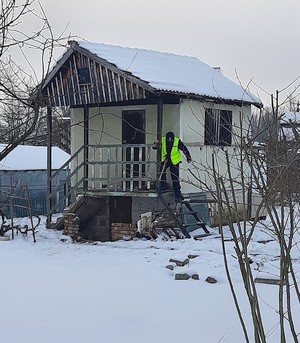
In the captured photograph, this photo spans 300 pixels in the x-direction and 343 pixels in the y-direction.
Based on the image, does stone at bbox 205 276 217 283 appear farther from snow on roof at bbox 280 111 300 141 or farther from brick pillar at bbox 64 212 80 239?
brick pillar at bbox 64 212 80 239

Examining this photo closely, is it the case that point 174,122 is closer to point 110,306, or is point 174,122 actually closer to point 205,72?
point 205,72

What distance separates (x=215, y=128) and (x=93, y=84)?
4.38 meters

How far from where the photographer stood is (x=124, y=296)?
880 centimetres

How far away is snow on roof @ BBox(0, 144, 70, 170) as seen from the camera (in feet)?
76.7

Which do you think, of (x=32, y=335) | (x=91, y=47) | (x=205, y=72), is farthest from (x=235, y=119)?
(x=32, y=335)

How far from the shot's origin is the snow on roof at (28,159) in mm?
23391

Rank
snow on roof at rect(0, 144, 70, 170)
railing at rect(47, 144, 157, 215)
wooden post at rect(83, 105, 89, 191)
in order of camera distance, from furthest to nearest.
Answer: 1. snow on roof at rect(0, 144, 70, 170)
2. wooden post at rect(83, 105, 89, 191)
3. railing at rect(47, 144, 157, 215)

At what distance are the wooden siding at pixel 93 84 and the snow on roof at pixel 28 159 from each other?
22.6ft

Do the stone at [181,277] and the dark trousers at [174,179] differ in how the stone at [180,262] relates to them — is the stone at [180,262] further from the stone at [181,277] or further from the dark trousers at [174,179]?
the dark trousers at [174,179]

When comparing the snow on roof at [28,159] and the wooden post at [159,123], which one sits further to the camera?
the snow on roof at [28,159]

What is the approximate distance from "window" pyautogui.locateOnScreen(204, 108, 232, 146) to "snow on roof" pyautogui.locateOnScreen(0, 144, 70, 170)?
8695mm

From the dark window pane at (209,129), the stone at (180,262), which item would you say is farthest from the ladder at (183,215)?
the stone at (180,262)

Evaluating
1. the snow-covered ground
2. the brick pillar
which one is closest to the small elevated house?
the brick pillar

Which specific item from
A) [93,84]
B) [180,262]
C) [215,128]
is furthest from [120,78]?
[180,262]
